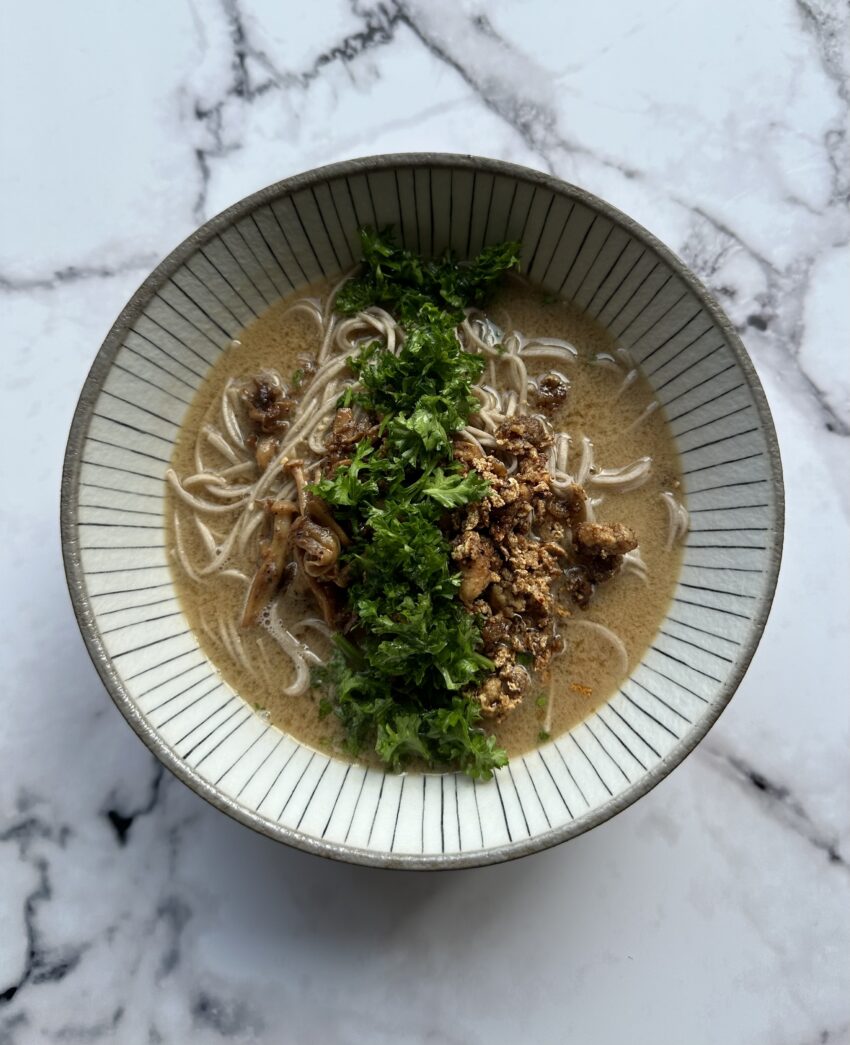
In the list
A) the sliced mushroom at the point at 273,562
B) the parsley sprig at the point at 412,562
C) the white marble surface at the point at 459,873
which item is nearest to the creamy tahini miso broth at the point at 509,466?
the sliced mushroom at the point at 273,562

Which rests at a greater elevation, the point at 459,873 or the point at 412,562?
the point at 412,562

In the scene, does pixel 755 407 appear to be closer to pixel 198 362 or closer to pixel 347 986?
pixel 198 362

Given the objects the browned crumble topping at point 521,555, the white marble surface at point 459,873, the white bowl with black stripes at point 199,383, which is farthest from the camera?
the white marble surface at point 459,873

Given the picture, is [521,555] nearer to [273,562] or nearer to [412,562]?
[412,562]

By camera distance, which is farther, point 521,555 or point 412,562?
point 521,555

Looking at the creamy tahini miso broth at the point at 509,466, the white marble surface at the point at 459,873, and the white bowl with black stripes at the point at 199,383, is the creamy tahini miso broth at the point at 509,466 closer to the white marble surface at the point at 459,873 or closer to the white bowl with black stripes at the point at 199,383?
the white bowl with black stripes at the point at 199,383

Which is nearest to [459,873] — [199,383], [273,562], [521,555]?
[521,555]
